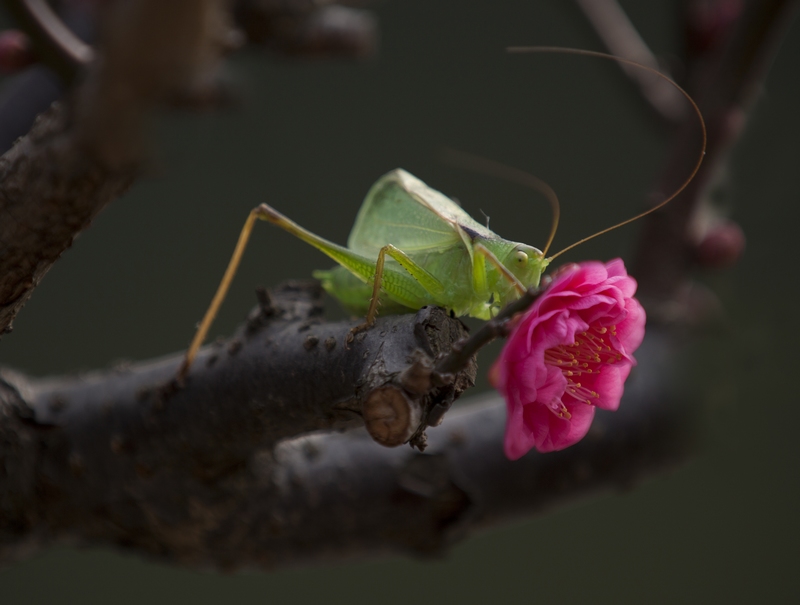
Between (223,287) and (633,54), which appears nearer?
(223,287)

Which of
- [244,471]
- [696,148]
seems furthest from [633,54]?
[244,471]

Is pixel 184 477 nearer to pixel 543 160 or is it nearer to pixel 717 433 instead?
pixel 717 433

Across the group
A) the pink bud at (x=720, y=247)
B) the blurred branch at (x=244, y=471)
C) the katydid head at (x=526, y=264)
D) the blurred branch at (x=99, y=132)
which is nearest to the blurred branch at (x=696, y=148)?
the pink bud at (x=720, y=247)

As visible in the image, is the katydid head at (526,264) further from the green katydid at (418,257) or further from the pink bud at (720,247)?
the pink bud at (720,247)

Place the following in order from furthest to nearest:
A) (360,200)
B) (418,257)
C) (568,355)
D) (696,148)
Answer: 1. (360,200)
2. (696,148)
3. (418,257)
4. (568,355)

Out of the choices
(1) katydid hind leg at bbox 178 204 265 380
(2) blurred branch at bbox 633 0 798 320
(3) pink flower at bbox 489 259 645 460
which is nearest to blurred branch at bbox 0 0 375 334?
(1) katydid hind leg at bbox 178 204 265 380

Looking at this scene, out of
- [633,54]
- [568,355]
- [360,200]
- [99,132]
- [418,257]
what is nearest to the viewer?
[99,132]

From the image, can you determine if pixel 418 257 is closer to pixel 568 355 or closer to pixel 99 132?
pixel 568 355
